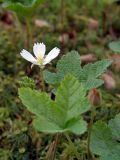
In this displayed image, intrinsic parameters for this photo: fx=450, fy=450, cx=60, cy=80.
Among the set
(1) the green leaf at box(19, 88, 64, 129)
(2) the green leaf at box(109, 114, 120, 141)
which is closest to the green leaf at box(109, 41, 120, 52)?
(2) the green leaf at box(109, 114, 120, 141)

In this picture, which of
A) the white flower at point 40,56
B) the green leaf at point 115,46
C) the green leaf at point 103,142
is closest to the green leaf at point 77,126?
the green leaf at point 103,142

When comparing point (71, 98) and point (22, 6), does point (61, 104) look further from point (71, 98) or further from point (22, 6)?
point (22, 6)

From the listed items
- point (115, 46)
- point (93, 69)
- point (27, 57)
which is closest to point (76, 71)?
point (93, 69)

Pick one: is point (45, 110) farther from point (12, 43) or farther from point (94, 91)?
point (12, 43)

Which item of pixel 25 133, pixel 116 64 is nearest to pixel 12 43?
pixel 116 64

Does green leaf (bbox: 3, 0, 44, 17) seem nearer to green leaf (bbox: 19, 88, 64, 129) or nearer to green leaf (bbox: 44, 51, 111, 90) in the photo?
green leaf (bbox: 44, 51, 111, 90)

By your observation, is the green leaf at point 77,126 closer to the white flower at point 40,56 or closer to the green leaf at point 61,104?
the green leaf at point 61,104

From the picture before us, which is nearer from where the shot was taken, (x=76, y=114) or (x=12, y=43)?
(x=76, y=114)
